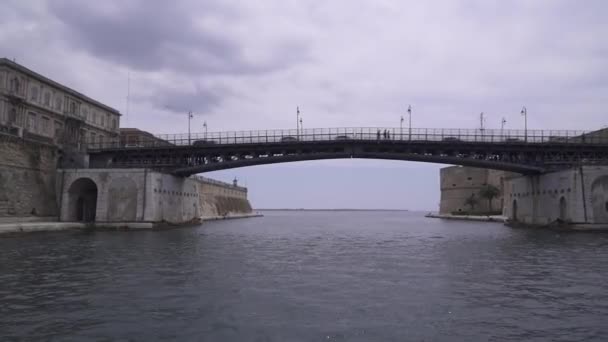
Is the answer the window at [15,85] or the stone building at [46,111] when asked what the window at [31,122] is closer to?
the stone building at [46,111]

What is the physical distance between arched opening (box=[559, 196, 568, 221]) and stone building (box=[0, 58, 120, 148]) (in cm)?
6207

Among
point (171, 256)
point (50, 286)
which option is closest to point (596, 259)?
point (171, 256)

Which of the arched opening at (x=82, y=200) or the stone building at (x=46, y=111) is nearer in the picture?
the stone building at (x=46, y=111)

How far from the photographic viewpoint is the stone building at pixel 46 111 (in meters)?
54.9

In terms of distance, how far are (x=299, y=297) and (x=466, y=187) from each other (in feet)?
366

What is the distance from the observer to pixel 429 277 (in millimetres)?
20562

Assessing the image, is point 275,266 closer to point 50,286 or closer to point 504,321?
point 50,286

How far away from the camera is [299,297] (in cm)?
→ 1619

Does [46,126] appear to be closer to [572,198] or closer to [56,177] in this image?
[56,177]

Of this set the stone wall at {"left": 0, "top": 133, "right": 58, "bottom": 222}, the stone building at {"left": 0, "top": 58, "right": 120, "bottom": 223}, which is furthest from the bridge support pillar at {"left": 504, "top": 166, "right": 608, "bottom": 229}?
the stone wall at {"left": 0, "top": 133, "right": 58, "bottom": 222}

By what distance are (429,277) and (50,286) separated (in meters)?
15.8

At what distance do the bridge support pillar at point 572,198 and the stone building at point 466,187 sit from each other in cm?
4901

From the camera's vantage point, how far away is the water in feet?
39.7

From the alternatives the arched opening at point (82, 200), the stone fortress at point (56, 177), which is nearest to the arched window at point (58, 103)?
the stone fortress at point (56, 177)
